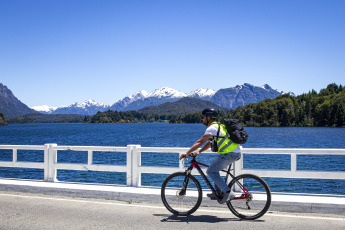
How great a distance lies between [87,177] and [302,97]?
6879 inches

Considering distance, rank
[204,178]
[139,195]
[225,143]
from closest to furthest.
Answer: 1. [225,143]
2. [204,178]
3. [139,195]

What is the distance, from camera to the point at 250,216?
633 cm

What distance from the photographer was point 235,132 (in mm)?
6066

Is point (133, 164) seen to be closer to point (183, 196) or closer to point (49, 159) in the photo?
point (183, 196)

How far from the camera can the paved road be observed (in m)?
5.96

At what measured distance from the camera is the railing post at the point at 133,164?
28.3 ft

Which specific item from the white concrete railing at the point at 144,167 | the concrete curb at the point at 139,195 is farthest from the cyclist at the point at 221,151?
the white concrete railing at the point at 144,167

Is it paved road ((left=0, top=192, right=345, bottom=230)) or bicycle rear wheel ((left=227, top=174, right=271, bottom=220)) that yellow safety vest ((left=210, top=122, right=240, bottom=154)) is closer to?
bicycle rear wheel ((left=227, top=174, right=271, bottom=220))

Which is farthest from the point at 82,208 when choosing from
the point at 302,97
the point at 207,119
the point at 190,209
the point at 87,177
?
the point at 302,97

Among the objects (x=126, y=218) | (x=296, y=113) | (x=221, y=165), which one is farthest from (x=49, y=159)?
(x=296, y=113)

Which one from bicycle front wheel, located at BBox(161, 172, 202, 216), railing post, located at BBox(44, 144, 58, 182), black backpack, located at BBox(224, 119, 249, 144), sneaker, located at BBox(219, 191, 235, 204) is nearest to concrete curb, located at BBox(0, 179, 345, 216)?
railing post, located at BBox(44, 144, 58, 182)

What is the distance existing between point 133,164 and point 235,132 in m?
3.49

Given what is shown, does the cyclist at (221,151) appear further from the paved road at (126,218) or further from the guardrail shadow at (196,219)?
the paved road at (126,218)

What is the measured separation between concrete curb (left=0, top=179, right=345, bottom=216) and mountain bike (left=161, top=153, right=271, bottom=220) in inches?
23.8
